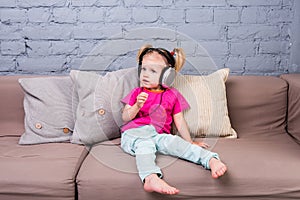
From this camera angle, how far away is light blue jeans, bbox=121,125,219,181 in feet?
4.48

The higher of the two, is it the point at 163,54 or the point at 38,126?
the point at 163,54

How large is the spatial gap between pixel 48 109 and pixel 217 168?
0.81m

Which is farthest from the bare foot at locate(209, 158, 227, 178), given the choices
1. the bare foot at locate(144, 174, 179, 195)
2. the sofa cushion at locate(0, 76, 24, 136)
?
the sofa cushion at locate(0, 76, 24, 136)

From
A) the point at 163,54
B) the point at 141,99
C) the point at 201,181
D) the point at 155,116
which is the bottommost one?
the point at 201,181

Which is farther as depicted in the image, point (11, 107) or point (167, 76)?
point (11, 107)

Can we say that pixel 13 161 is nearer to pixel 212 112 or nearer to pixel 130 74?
pixel 130 74

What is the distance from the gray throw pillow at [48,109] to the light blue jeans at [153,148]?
305 mm

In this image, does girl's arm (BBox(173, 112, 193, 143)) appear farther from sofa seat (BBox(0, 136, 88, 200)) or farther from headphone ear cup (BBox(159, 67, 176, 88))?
sofa seat (BBox(0, 136, 88, 200))

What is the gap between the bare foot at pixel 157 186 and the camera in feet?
4.17

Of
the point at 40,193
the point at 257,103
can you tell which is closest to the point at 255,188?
the point at 257,103

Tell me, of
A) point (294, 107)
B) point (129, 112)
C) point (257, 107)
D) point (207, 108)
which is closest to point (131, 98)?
point (129, 112)

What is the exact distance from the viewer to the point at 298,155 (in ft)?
4.91

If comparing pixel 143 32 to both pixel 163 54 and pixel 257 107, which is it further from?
pixel 257 107

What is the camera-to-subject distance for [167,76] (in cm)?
166
